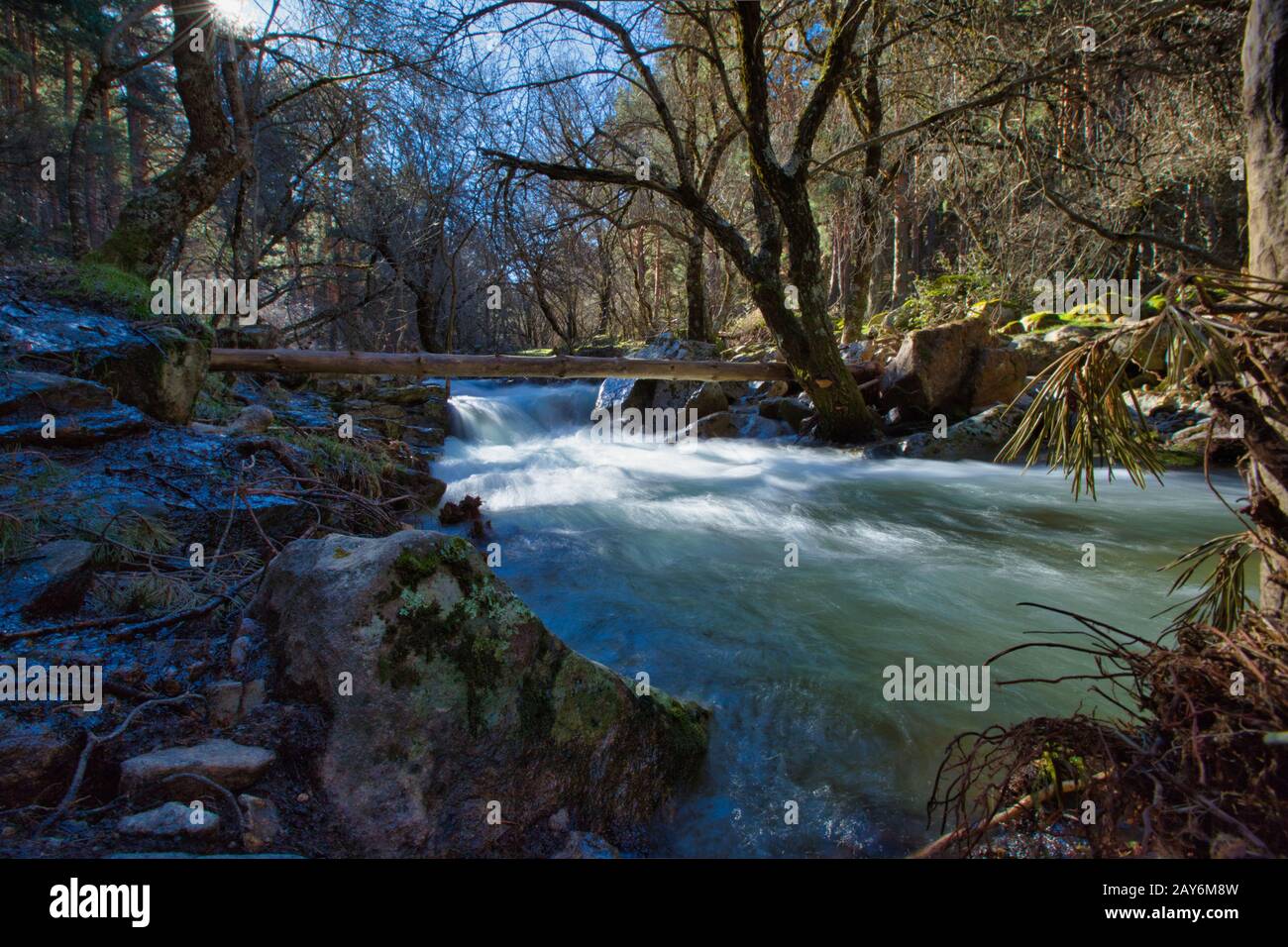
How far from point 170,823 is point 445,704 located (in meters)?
0.80

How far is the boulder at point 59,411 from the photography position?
12.5 feet

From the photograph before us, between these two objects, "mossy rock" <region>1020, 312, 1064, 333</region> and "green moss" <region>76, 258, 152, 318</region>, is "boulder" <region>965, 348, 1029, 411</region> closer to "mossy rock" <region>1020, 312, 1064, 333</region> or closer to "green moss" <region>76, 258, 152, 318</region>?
"mossy rock" <region>1020, 312, 1064, 333</region>

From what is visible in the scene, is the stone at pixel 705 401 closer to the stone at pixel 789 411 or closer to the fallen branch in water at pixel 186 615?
the stone at pixel 789 411

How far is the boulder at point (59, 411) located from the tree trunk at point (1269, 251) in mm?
5961

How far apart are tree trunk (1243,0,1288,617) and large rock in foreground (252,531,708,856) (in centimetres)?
227

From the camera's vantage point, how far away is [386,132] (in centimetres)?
956

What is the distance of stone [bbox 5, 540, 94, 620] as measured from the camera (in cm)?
262

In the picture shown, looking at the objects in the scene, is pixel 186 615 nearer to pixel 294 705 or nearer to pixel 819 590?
pixel 294 705

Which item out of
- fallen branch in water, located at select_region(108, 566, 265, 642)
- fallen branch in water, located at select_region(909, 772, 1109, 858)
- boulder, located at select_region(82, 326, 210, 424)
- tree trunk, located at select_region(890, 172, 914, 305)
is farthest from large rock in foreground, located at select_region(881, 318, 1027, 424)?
tree trunk, located at select_region(890, 172, 914, 305)

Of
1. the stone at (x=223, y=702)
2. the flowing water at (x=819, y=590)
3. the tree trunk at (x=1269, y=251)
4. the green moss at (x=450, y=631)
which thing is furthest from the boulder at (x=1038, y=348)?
the stone at (x=223, y=702)

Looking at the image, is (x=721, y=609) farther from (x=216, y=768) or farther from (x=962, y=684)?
(x=216, y=768)

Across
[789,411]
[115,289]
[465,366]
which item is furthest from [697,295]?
[115,289]
